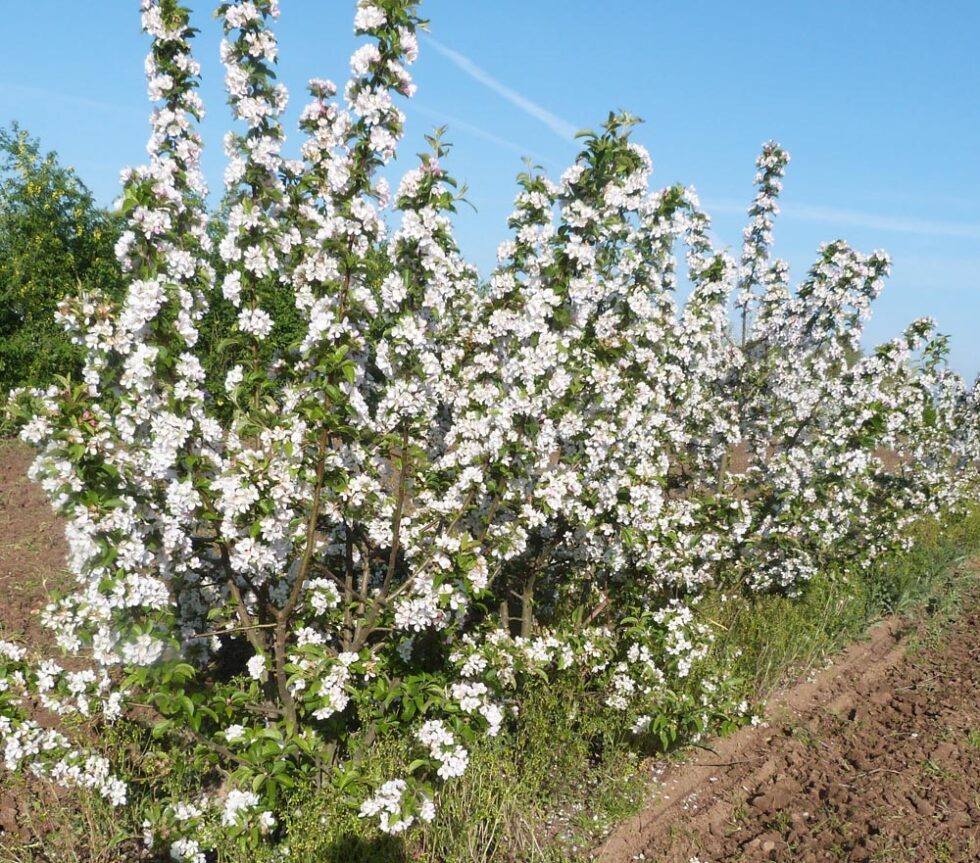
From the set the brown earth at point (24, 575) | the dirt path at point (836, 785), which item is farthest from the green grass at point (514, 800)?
the dirt path at point (836, 785)

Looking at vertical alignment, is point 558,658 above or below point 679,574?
below

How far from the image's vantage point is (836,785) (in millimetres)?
5277

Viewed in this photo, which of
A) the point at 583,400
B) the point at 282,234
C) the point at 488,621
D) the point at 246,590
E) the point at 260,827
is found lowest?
the point at 260,827

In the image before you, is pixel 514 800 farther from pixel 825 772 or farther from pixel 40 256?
pixel 40 256

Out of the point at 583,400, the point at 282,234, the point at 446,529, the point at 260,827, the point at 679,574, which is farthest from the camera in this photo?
the point at 679,574

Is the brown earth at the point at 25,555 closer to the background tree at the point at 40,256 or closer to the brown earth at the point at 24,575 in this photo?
the brown earth at the point at 24,575

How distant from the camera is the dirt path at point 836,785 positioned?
4590mm

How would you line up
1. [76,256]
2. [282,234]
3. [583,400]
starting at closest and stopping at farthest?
[282,234], [583,400], [76,256]

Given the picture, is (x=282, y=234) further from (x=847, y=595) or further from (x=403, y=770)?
(x=847, y=595)

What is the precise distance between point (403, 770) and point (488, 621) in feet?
3.62

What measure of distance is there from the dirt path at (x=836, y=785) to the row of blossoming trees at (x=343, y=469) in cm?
61

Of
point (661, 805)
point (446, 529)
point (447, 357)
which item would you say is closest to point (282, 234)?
point (447, 357)

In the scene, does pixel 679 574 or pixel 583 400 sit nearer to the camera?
pixel 583 400

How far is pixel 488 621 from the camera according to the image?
4715 millimetres
